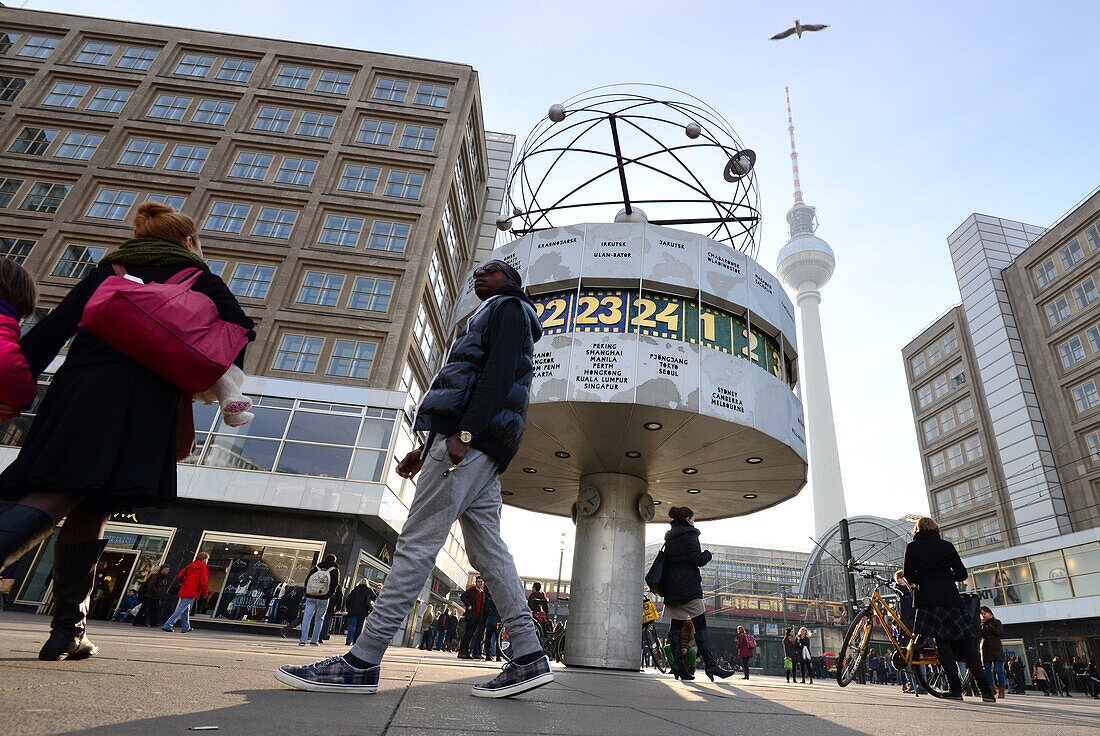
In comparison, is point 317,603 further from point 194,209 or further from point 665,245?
point 194,209

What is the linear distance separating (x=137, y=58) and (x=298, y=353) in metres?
18.9

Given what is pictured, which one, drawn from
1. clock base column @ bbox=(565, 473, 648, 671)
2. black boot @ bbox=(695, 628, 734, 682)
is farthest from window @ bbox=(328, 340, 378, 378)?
black boot @ bbox=(695, 628, 734, 682)

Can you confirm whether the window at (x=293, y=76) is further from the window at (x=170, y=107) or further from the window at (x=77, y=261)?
the window at (x=77, y=261)

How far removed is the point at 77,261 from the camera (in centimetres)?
2203

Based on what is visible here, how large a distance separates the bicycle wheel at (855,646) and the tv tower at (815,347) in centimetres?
5867

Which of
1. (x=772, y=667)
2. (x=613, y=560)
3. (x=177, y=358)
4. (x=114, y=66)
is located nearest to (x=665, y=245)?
(x=613, y=560)

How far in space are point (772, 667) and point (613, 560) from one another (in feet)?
150

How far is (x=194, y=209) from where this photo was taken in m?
23.2

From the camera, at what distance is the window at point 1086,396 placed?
31.5m

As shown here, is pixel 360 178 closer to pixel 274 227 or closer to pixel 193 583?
pixel 274 227

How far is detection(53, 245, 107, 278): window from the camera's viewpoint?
21719 millimetres

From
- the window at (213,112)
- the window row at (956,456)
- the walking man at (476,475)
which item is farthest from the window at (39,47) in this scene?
the window row at (956,456)

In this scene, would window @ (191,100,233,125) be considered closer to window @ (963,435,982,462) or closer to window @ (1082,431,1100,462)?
window @ (1082,431,1100,462)

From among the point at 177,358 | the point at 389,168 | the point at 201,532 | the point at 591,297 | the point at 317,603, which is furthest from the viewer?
the point at 389,168
